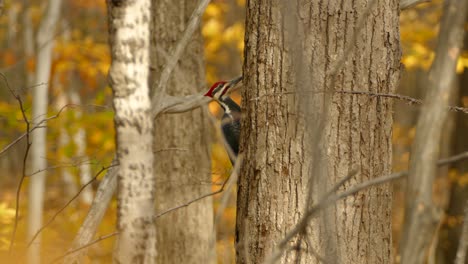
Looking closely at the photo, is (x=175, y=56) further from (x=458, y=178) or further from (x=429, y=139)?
(x=458, y=178)

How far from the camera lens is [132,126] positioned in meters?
2.23

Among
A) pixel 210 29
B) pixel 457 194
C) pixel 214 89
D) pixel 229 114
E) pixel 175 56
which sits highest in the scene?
pixel 210 29

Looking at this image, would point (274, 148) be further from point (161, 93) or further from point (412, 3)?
point (412, 3)

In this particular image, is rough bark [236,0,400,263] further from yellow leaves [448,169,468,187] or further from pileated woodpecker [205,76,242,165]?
yellow leaves [448,169,468,187]

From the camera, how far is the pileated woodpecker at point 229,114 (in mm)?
4379

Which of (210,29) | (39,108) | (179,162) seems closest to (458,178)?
(179,162)

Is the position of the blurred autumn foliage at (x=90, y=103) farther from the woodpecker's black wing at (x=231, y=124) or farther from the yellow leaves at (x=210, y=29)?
the woodpecker's black wing at (x=231, y=124)

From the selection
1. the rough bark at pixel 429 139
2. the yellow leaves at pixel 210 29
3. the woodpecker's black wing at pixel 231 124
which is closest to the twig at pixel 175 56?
the woodpecker's black wing at pixel 231 124

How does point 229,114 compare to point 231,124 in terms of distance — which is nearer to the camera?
point 231,124

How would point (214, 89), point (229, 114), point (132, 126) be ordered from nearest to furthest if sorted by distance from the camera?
point (132, 126) < point (214, 89) < point (229, 114)

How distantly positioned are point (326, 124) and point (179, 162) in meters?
2.75

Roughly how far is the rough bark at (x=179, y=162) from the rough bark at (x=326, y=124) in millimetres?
2479

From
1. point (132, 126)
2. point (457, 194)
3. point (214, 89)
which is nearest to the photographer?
point (132, 126)

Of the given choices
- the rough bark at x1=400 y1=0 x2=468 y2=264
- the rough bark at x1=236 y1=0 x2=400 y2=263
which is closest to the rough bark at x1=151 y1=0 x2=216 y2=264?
the rough bark at x1=236 y1=0 x2=400 y2=263
